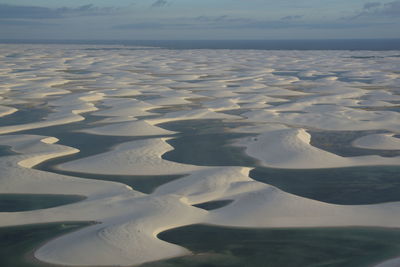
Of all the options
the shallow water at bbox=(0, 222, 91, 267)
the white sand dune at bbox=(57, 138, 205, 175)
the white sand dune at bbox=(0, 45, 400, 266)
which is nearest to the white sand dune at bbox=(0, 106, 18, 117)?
the white sand dune at bbox=(0, 45, 400, 266)

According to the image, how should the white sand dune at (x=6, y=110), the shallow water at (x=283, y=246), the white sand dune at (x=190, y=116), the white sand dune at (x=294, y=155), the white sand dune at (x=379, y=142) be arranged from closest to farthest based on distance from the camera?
the shallow water at (x=283, y=246)
the white sand dune at (x=294, y=155)
the white sand dune at (x=379, y=142)
the white sand dune at (x=190, y=116)
the white sand dune at (x=6, y=110)

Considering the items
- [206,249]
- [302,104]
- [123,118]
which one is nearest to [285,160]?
[206,249]

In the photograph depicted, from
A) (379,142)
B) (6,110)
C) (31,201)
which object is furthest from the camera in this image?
(6,110)

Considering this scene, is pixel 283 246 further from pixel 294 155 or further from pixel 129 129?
pixel 129 129

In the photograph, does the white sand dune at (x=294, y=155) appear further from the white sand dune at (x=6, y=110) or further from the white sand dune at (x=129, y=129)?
the white sand dune at (x=6, y=110)

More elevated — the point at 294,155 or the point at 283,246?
the point at 294,155

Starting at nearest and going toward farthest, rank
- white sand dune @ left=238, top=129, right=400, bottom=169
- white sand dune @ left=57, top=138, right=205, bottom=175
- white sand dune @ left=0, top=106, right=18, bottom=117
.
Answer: white sand dune @ left=57, top=138, right=205, bottom=175 < white sand dune @ left=238, top=129, right=400, bottom=169 < white sand dune @ left=0, top=106, right=18, bottom=117

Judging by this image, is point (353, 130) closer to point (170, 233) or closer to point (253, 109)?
point (253, 109)

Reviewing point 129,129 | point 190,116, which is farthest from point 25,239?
point 190,116

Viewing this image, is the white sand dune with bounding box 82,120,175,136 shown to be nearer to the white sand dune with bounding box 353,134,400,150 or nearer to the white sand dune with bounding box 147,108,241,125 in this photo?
the white sand dune with bounding box 147,108,241,125

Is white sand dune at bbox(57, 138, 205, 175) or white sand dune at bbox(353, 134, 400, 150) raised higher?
white sand dune at bbox(353, 134, 400, 150)

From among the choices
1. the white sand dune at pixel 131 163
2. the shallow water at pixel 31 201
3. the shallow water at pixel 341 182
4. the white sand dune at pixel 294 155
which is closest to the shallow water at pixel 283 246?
the shallow water at pixel 341 182
